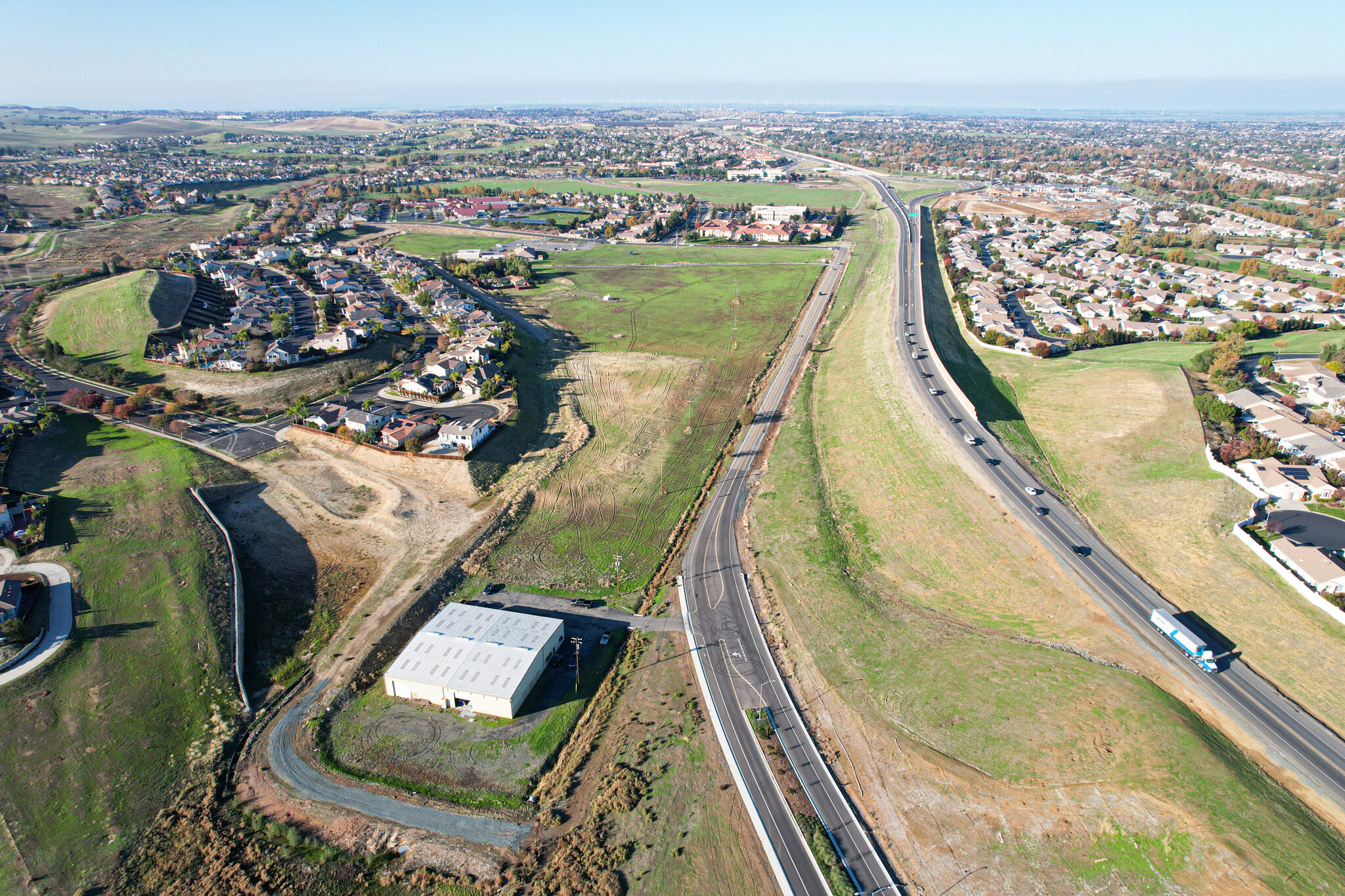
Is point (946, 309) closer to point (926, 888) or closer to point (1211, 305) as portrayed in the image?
point (1211, 305)

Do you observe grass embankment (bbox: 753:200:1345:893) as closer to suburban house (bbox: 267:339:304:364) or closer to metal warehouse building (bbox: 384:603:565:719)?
metal warehouse building (bbox: 384:603:565:719)

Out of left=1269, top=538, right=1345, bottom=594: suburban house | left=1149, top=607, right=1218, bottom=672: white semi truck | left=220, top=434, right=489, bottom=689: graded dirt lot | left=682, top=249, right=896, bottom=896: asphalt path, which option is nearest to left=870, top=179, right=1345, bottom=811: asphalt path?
left=1149, top=607, right=1218, bottom=672: white semi truck

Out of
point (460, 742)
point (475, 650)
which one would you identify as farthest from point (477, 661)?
point (460, 742)

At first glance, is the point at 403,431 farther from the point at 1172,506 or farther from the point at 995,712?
the point at 1172,506

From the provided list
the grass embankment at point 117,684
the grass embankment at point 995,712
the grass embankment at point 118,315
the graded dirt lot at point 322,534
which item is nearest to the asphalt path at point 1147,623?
the grass embankment at point 995,712

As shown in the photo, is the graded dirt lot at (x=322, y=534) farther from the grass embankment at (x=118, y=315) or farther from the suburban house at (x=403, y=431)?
the grass embankment at (x=118, y=315)
